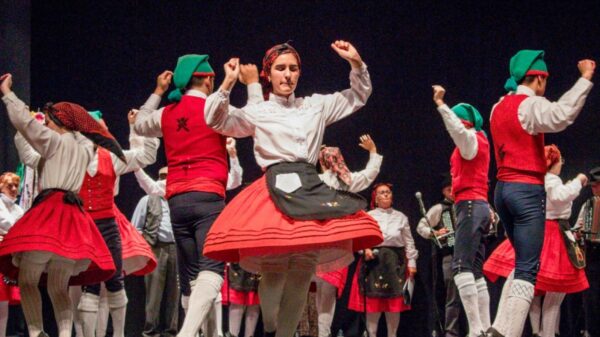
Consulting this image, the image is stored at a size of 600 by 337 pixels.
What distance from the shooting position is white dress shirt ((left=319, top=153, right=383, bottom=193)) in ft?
Result: 26.4

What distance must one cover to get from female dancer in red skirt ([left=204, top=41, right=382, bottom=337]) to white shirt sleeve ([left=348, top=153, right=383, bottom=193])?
311cm

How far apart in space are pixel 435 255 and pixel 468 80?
182 centimetres

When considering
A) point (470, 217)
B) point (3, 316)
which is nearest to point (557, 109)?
point (470, 217)

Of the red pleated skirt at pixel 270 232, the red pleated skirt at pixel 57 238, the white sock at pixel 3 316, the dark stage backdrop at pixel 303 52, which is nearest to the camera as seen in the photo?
the red pleated skirt at pixel 270 232

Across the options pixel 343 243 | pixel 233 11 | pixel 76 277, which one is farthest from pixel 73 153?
pixel 233 11

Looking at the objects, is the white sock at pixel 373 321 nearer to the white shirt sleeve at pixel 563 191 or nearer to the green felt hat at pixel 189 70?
the white shirt sleeve at pixel 563 191

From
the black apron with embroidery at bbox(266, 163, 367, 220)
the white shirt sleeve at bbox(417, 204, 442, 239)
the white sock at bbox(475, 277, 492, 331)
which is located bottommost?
the white sock at bbox(475, 277, 492, 331)

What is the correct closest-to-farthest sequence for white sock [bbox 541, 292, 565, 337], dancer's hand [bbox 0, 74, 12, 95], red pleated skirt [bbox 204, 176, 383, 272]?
1. red pleated skirt [bbox 204, 176, 383, 272]
2. dancer's hand [bbox 0, 74, 12, 95]
3. white sock [bbox 541, 292, 565, 337]

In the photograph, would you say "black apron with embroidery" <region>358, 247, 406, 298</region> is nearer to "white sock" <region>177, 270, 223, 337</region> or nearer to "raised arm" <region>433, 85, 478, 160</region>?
"raised arm" <region>433, 85, 478, 160</region>

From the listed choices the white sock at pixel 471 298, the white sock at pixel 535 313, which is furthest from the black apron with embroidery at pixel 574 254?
the white sock at pixel 471 298

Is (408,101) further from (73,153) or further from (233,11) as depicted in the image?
(73,153)

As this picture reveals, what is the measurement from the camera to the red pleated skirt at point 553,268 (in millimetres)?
7078

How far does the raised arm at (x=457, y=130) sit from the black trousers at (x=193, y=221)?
1573mm


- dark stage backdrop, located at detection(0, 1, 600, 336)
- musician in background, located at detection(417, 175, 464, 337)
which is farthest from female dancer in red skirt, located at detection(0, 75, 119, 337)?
dark stage backdrop, located at detection(0, 1, 600, 336)
